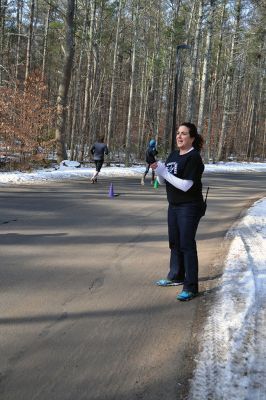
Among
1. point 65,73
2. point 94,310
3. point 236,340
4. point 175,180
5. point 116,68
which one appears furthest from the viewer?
point 116,68

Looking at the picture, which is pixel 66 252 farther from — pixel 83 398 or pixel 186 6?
pixel 186 6

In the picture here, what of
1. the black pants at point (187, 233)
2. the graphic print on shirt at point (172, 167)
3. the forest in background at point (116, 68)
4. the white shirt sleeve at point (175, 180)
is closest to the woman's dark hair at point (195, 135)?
the graphic print on shirt at point (172, 167)

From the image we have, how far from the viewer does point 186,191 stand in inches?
187

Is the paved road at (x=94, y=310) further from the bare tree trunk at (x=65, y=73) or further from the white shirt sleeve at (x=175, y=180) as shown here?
the bare tree trunk at (x=65, y=73)

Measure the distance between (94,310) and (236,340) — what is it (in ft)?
4.85

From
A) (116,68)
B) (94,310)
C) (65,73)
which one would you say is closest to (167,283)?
(94,310)

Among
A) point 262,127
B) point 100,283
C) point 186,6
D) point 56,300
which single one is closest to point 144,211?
point 100,283

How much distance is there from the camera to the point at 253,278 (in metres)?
5.32

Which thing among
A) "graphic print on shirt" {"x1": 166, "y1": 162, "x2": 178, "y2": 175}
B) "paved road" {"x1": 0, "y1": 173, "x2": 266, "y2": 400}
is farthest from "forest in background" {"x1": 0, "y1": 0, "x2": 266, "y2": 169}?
"graphic print on shirt" {"x1": 166, "y1": 162, "x2": 178, "y2": 175}

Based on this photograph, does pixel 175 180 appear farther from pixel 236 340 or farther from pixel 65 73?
pixel 65 73

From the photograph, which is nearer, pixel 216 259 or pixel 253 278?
pixel 253 278

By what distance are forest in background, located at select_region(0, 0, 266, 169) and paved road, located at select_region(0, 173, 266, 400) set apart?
7.97m

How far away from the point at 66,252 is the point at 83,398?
3.84 meters

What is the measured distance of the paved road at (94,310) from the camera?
315 centimetres
